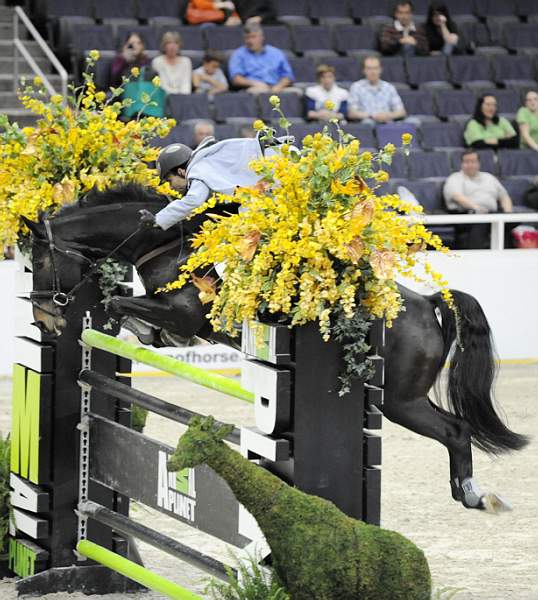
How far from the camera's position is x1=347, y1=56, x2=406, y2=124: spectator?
1295 cm

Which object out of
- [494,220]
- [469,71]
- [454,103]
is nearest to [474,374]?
[494,220]

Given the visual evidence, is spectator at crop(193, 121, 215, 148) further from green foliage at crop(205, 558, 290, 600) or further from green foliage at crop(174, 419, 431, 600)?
green foliage at crop(174, 419, 431, 600)

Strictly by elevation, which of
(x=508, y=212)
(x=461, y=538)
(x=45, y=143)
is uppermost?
(x=45, y=143)

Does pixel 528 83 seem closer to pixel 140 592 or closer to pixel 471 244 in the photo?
pixel 471 244

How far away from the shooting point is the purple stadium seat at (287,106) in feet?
42.2

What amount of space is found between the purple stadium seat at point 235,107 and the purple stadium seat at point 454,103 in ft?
6.76

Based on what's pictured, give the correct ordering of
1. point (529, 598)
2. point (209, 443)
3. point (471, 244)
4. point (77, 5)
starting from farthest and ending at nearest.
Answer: point (77, 5) → point (471, 244) → point (529, 598) → point (209, 443)

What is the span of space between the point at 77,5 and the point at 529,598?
9687mm

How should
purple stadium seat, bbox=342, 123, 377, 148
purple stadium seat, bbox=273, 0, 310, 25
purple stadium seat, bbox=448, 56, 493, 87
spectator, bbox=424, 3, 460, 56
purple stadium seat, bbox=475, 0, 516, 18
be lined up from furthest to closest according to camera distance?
purple stadium seat, bbox=475, 0, 516, 18 → purple stadium seat, bbox=273, 0, 310, 25 → spectator, bbox=424, 3, 460, 56 → purple stadium seat, bbox=448, 56, 493, 87 → purple stadium seat, bbox=342, 123, 377, 148

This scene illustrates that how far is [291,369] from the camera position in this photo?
399cm

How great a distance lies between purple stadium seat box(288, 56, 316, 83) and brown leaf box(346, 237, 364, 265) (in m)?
9.85

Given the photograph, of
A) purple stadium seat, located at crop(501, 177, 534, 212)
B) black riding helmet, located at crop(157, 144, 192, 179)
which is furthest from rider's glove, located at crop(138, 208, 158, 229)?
purple stadium seat, located at crop(501, 177, 534, 212)

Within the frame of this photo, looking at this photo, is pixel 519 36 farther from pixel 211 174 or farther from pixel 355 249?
pixel 355 249

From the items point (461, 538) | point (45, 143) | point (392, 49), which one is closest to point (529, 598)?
point (461, 538)
